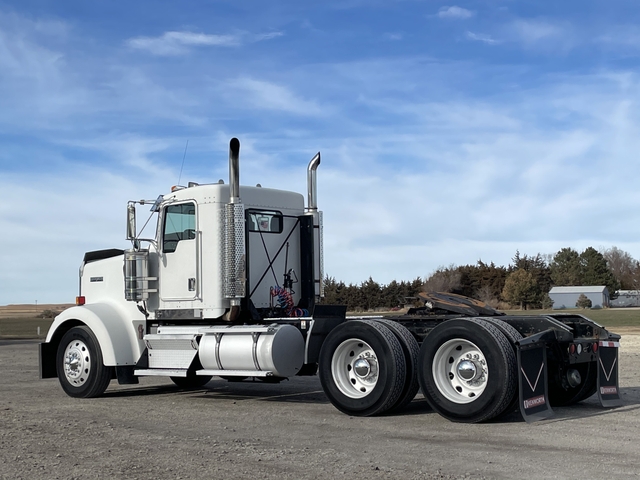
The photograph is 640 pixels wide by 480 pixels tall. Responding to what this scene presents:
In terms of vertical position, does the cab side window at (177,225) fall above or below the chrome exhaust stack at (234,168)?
below

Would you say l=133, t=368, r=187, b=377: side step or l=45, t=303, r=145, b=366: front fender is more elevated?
l=45, t=303, r=145, b=366: front fender

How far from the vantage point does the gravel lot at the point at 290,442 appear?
24.5ft

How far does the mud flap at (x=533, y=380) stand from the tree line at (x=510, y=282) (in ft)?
11.3

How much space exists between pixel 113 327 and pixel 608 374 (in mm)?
7788

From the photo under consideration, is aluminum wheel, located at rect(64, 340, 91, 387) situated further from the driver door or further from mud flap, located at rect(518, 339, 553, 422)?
mud flap, located at rect(518, 339, 553, 422)

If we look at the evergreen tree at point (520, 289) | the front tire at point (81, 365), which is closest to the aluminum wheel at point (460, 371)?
the front tire at point (81, 365)

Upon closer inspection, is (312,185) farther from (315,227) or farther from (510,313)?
(510,313)

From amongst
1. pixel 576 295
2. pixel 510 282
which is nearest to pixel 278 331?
pixel 510 282

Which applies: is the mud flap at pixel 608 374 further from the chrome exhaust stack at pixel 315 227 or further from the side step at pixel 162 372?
the side step at pixel 162 372

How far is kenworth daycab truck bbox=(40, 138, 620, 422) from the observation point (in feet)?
33.8

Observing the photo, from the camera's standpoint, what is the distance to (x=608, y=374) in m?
11.3

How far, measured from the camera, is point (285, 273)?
44.9ft

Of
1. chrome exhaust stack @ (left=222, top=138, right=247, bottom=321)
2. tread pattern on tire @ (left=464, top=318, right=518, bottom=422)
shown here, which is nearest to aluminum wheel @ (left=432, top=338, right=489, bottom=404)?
tread pattern on tire @ (left=464, top=318, right=518, bottom=422)

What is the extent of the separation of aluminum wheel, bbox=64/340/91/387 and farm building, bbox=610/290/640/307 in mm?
119307
